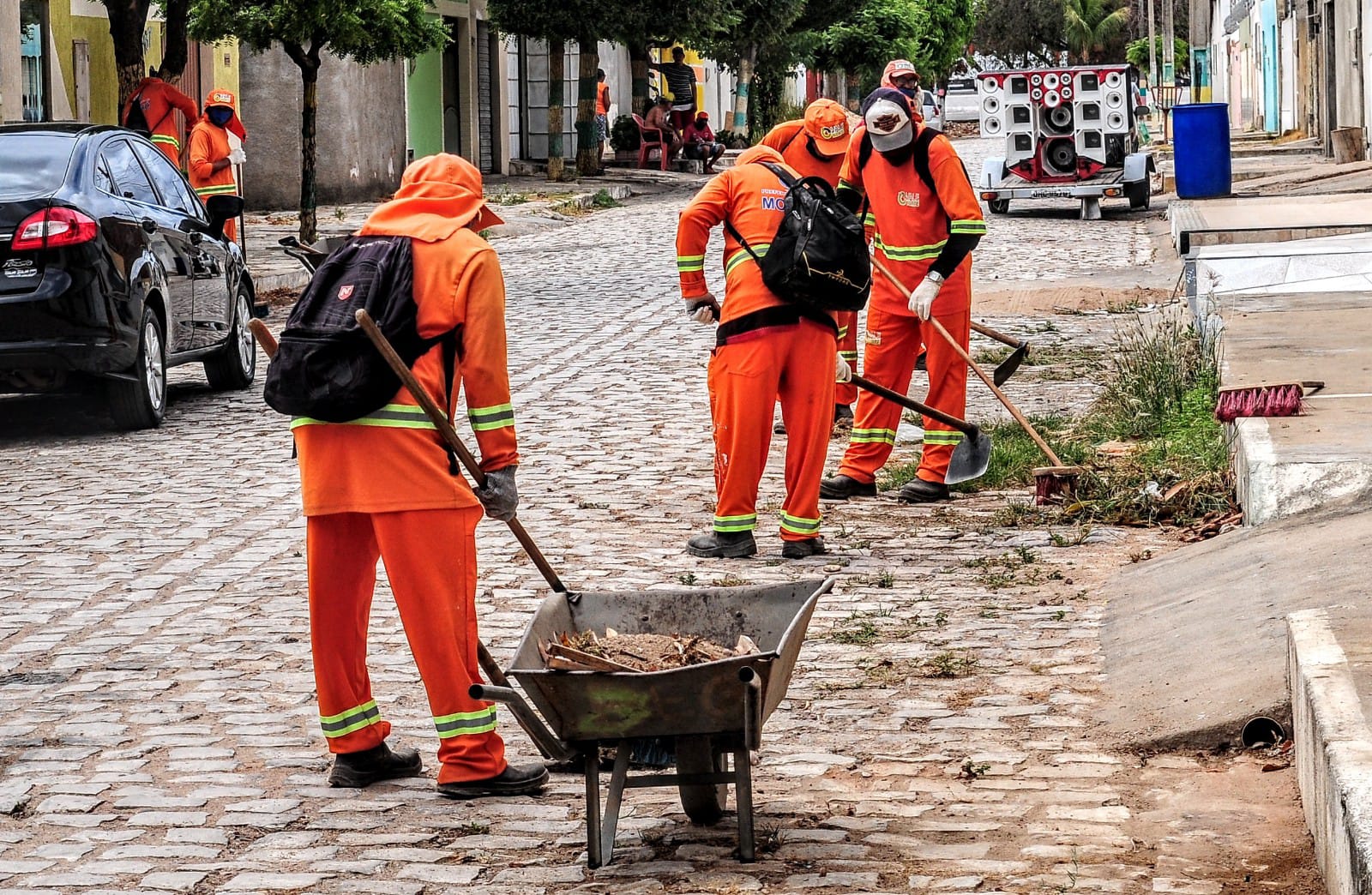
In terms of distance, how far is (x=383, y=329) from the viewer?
16.9 ft

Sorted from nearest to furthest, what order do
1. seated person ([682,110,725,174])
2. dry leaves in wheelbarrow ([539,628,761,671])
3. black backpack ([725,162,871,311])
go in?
dry leaves in wheelbarrow ([539,628,761,671]) < black backpack ([725,162,871,311]) < seated person ([682,110,725,174])

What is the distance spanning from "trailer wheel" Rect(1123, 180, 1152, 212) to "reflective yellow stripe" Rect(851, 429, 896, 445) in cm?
1732

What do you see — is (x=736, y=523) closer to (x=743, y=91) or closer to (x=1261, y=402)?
(x=1261, y=402)

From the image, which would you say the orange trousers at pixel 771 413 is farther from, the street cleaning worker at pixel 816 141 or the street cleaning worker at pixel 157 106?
the street cleaning worker at pixel 157 106

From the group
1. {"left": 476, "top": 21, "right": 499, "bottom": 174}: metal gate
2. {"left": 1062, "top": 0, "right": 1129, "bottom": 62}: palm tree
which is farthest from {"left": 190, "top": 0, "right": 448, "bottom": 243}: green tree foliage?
{"left": 1062, "top": 0, "right": 1129, "bottom": 62}: palm tree

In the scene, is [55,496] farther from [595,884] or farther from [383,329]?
[595,884]

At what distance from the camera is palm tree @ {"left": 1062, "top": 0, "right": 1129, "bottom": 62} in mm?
84125

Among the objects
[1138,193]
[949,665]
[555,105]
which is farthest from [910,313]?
[555,105]

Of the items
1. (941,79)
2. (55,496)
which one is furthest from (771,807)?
(941,79)

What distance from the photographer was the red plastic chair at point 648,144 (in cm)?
3859

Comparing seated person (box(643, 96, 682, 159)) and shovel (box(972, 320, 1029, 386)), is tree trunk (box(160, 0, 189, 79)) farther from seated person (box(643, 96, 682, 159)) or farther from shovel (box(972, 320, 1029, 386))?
seated person (box(643, 96, 682, 159))

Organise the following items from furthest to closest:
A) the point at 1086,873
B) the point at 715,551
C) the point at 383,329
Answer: the point at 715,551 → the point at 383,329 → the point at 1086,873

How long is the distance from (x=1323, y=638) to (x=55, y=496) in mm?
6538

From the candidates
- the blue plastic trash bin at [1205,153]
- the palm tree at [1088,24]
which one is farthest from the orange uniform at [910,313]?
the palm tree at [1088,24]
